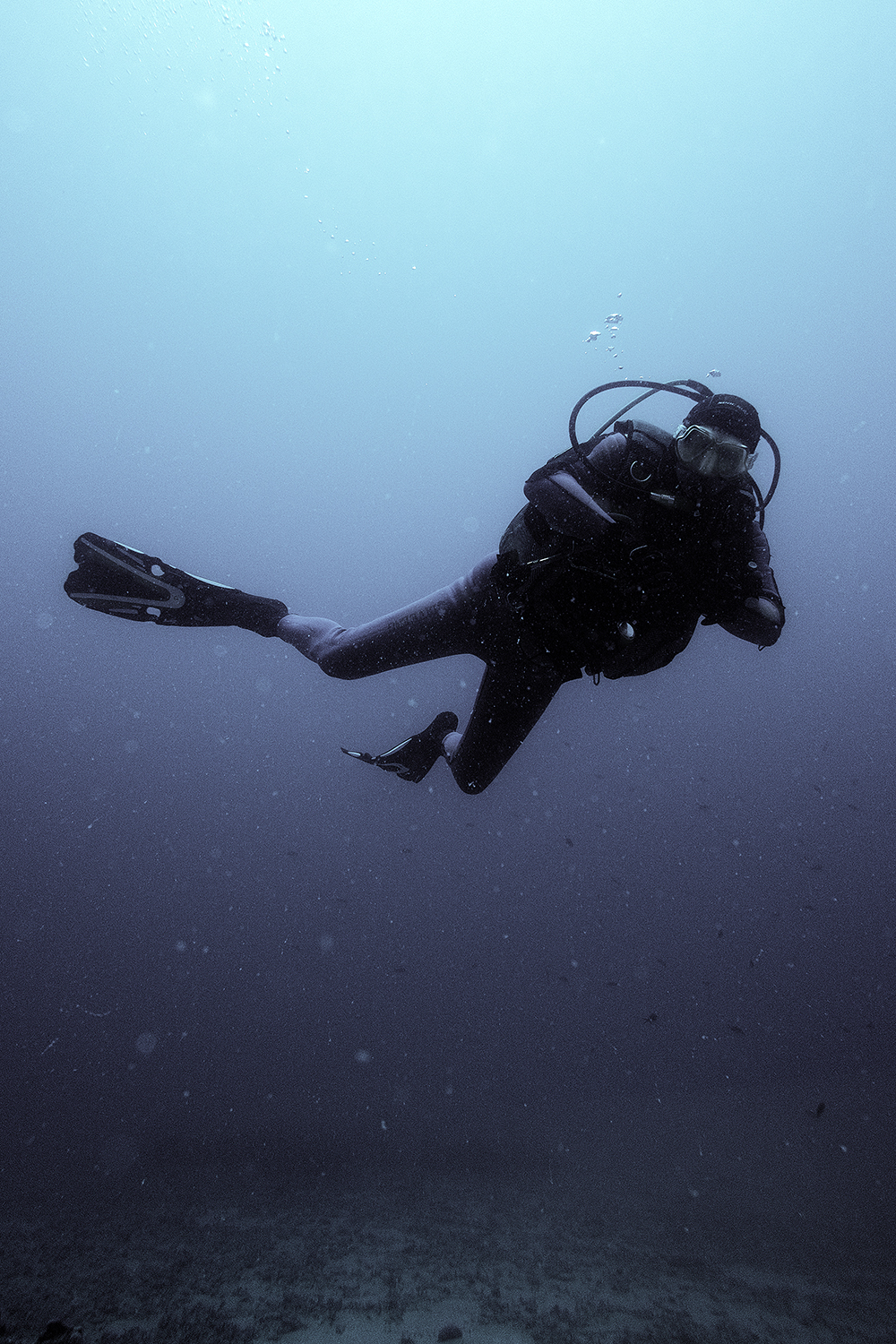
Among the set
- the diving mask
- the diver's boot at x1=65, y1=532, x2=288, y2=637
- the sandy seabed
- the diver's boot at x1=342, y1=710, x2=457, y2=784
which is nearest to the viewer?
the diving mask

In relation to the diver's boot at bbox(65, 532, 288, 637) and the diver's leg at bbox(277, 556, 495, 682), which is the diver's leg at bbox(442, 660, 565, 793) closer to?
→ the diver's leg at bbox(277, 556, 495, 682)

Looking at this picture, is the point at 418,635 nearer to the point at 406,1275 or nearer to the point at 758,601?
the point at 758,601

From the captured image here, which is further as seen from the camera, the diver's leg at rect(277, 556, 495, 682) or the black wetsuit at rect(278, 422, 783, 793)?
the diver's leg at rect(277, 556, 495, 682)

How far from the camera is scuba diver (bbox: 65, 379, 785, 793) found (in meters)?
2.25

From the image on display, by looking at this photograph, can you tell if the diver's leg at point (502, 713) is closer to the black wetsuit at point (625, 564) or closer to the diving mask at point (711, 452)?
the black wetsuit at point (625, 564)

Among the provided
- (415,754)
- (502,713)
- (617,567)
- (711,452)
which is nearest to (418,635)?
(502,713)

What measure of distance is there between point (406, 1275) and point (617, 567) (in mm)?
10390

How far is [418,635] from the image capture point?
9.99ft

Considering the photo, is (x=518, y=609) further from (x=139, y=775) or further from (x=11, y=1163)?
(x=139, y=775)

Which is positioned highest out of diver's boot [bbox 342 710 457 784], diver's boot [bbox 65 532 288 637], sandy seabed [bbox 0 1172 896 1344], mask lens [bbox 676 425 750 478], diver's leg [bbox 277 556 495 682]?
mask lens [bbox 676 425 750 478]

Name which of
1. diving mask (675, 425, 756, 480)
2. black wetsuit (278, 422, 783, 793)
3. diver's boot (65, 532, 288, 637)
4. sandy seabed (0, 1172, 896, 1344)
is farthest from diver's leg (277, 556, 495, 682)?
sandy seabed (0, 1172, 896, 1344)

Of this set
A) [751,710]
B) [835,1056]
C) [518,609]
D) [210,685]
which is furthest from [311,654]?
[210,685]

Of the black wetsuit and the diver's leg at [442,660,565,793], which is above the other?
the black wetsuit

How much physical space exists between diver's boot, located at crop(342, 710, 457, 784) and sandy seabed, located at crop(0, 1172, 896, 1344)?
6.46m
